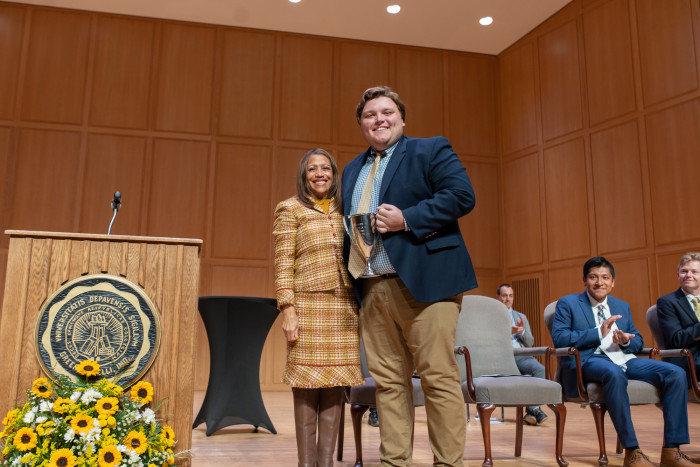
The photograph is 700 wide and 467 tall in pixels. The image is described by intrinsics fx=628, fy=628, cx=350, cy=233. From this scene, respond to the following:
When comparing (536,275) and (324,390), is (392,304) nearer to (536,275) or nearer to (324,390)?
(324,390)

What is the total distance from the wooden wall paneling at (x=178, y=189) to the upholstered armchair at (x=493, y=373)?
208 inches

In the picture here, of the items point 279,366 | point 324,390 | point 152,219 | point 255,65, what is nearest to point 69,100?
point 152,219

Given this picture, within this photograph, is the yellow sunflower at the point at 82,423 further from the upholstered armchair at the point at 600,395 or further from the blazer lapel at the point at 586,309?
the blazer lapel at the point at 586,309

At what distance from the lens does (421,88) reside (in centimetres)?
909

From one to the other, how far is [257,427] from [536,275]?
5.12 metres

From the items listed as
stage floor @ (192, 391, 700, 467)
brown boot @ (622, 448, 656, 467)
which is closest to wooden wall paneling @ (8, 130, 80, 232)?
stage floor @ (192, 391, 700, 467)

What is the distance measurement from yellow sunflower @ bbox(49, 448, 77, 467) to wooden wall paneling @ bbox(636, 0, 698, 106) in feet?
21.7

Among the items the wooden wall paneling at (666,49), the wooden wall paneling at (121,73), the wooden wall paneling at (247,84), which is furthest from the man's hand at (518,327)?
the wooden wall paneling at (121,73)

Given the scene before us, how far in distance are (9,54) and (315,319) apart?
290 inches

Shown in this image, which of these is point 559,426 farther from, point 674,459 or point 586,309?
point 586,309

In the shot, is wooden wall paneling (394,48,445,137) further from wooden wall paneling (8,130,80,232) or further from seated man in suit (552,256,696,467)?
seated man in suit (552,256,696,467)

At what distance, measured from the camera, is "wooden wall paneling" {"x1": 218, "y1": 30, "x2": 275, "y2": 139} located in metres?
8.38

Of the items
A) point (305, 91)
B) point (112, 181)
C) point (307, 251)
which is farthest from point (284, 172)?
point (307, 251)

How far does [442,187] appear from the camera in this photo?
7.02 ft
